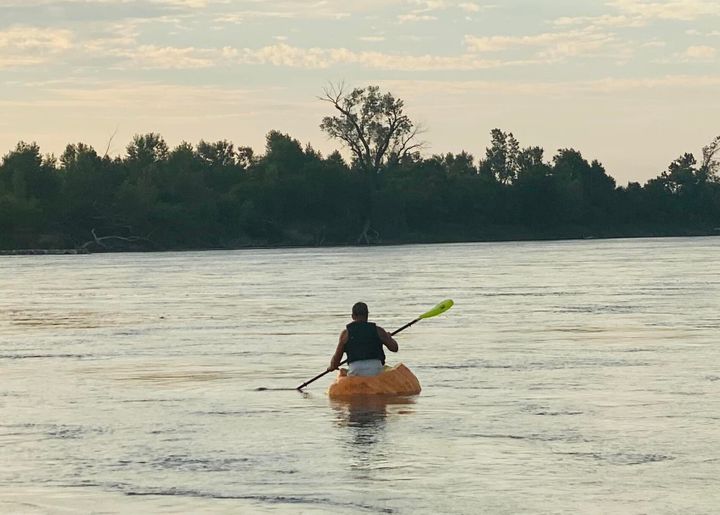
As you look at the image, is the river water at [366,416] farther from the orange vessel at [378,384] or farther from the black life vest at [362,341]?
the black life vest at [362,341]

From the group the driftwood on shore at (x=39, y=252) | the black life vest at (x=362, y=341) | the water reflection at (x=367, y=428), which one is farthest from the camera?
the driftwood on shore at (x=39, y=252)

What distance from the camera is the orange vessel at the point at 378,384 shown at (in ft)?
66.8

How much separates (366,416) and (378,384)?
6.03 ft

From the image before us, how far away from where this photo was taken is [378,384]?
20422mm

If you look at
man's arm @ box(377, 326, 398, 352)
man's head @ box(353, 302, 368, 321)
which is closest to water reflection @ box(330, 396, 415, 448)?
man's arm @ box(377, 326, 398, 352)

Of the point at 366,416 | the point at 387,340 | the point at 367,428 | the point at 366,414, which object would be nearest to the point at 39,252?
the point at 387,340

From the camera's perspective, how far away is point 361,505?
500 inches

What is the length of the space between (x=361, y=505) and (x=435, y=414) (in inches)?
237

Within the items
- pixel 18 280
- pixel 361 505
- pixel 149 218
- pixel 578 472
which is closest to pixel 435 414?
pixel 578 472

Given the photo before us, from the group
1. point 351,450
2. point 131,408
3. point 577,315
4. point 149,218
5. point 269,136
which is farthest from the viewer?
point 269,136

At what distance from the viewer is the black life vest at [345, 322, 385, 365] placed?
20.1 metres

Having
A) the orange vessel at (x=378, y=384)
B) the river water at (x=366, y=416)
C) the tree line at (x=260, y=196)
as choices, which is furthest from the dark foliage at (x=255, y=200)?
the orange vessel at (x=378, y=384)

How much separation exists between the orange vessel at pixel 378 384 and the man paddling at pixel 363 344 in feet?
0.34

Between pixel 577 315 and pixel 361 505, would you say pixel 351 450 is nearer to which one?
pixel 361 505
